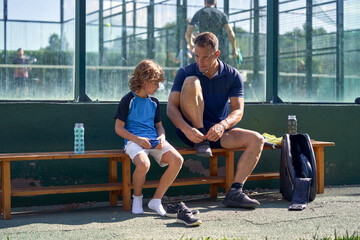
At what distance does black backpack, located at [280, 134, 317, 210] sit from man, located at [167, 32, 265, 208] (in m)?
0.31

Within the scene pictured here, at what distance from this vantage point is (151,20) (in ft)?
20.0

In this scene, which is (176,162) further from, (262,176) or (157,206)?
(262,176)

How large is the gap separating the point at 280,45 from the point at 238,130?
200 cm

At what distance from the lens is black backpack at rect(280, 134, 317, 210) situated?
5.07 m

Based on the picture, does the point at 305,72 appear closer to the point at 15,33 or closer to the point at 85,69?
the point at 85,69

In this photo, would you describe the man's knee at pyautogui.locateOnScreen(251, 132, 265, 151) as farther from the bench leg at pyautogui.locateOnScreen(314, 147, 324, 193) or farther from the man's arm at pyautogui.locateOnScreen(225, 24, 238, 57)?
the man's arm at pyautogui.locateOnScreen(225, 24, 238, 57)

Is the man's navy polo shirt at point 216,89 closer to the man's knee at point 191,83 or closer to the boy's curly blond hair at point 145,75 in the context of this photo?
the man's knee at point 191,83

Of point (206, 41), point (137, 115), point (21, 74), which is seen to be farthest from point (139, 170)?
point (21, 74)

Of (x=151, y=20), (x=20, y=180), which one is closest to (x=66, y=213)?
(x=20, y=180)

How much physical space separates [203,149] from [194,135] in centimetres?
16

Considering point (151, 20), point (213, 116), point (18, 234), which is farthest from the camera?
point (151, 20)

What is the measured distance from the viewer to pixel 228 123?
5.18 metres

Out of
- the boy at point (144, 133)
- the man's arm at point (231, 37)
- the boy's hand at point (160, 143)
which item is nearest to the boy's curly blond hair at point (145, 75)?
the boy at point (144, 133)

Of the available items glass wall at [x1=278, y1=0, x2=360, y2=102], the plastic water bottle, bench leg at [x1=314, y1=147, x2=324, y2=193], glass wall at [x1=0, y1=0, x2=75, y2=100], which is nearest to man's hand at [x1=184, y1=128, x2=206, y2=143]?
the plastic water bottle
